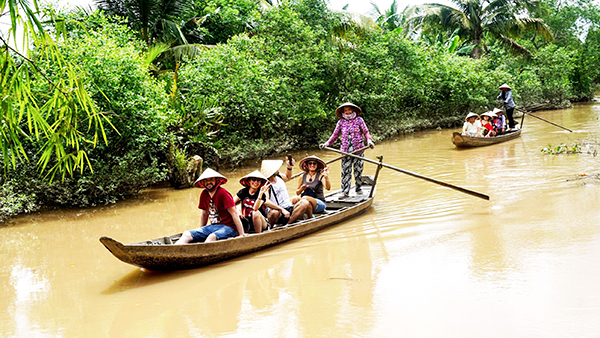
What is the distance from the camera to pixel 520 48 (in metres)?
29.4

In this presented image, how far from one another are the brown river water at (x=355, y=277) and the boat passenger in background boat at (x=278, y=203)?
362 mm

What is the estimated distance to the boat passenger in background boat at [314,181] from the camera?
22.4 ft

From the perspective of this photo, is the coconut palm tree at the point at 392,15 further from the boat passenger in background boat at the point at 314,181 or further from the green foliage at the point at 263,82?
the boat passenger in background boat at the point at 314,181

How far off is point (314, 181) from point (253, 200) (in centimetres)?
126

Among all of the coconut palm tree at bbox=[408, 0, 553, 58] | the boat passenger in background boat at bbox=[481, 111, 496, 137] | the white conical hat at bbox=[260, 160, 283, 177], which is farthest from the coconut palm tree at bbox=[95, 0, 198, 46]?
the coconut palm tree at bbox=[408, 0, 553, 58]

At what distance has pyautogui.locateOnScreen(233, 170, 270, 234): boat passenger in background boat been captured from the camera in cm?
580

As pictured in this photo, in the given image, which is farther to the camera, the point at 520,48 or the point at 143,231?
the point at 520,48

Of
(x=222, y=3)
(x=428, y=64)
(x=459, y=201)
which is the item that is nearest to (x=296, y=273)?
(x=459, y=201)

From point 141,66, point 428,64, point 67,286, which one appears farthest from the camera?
point 428,64

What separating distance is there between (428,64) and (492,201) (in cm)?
1365

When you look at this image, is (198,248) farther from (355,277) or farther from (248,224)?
(355,277)

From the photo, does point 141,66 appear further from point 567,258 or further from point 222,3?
point 222,3

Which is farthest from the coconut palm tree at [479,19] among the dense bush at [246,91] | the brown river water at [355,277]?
the brown river water at [355,277]

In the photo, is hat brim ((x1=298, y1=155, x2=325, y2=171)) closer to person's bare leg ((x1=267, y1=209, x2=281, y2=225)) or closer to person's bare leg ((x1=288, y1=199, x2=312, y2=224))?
person's bare leg ((x1=288, y1=199, x2=312, y2=224))
